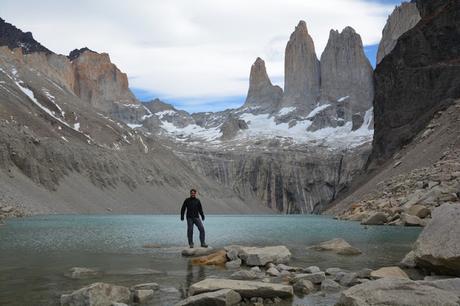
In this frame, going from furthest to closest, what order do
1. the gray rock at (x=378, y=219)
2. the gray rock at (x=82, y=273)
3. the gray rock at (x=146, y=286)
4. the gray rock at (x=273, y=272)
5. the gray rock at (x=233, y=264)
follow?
the gray rock at (x=378, y=219) → the gray rock at (x=233, y=264) → the gray rock at (x=273, y=272) → the gray rock at (x=82, y=273) → the gray rock at (x=146, y=286)

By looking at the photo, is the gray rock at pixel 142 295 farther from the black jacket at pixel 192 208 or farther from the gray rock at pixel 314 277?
the black jacket at pixel 192 208

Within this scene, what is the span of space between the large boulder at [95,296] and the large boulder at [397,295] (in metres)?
5.22

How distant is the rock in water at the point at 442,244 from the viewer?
15.0 m

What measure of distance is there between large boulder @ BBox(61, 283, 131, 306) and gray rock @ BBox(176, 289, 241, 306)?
1704mm

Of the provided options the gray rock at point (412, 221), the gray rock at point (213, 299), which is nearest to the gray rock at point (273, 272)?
the gray rock at point (213, 299)

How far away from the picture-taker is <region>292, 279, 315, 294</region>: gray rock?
47.3 ft

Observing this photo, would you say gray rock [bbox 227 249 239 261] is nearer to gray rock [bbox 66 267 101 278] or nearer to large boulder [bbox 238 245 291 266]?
large boulder [bbox 238 245 291 266]

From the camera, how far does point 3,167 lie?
112 m

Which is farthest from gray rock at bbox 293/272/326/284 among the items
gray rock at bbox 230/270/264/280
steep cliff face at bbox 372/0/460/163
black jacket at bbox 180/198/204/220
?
steep cliff face at bbox 372/0/460/163

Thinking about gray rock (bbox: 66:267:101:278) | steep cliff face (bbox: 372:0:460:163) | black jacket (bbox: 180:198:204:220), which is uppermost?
steep cliff face (bbox: 372:0:460:163)

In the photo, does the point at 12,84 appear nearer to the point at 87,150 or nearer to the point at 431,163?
the point at 87,150

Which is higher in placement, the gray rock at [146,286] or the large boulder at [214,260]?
the gray rock at [146,286]

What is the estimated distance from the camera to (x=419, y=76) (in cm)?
11606

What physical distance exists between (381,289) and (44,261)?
1441 centimetres
